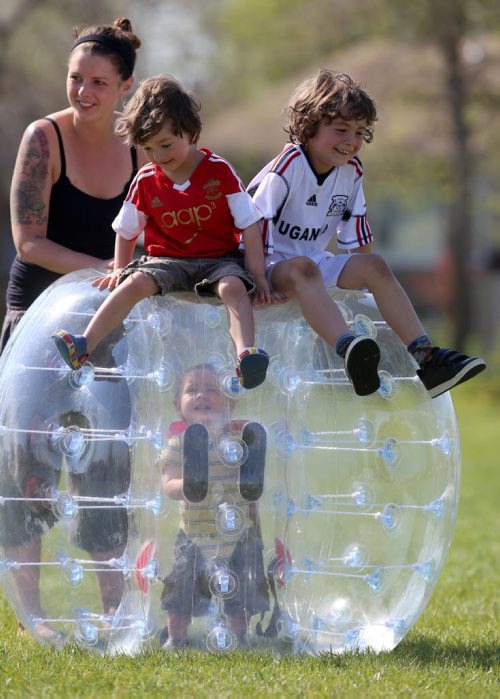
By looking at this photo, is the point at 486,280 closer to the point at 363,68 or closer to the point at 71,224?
the point at 363,68

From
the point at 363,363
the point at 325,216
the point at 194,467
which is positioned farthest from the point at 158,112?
the point at 194,467

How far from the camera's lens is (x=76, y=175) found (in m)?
5.36

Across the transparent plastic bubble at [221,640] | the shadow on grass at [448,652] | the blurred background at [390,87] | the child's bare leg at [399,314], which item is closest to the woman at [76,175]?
the child's bare leg at [399,314]

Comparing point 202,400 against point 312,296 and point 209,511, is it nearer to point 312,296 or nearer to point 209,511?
point 209,511

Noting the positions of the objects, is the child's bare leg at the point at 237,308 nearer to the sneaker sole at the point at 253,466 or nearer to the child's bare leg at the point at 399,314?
the sneaker sole at the point at 253,466

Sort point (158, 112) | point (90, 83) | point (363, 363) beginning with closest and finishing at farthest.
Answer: point (363, 363) → point (158, 112) → point (90, 83)

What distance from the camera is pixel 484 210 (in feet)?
97.9

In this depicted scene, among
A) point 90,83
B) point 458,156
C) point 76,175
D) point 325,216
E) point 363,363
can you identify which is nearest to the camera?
point 363,363

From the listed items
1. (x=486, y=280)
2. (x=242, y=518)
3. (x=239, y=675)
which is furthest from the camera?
(x=486, y=280)

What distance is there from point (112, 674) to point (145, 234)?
1794mm

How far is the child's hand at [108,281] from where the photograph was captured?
187 inches

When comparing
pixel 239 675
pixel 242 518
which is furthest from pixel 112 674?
pixel 242 518

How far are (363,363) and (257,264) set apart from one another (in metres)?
0.62

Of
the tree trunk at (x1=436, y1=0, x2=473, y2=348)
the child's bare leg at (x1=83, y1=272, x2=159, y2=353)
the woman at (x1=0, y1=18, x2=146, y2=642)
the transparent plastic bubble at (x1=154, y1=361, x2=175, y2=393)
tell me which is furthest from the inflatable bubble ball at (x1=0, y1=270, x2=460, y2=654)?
the tree trunk at (x1=436, y1=0, x2=473, y2=348)
